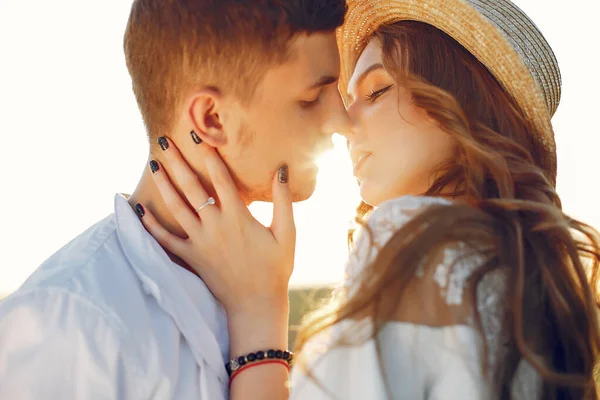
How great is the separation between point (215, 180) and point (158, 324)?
64 centimetres

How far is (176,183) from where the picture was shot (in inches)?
108

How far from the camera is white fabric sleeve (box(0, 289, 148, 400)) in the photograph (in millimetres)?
2193

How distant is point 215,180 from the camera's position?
2.71 meters

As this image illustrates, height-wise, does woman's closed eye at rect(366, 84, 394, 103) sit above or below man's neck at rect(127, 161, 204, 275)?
above

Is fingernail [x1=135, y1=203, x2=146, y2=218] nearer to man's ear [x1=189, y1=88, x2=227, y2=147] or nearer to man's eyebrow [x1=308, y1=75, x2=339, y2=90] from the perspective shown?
man's ear [x1=189, y1=88, x2=227, y2=147]

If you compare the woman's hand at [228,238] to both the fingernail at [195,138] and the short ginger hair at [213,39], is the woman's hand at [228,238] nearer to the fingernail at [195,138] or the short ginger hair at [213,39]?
the fingernail at [195,138]

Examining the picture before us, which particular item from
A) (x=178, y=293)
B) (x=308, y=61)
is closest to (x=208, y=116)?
(x=308, y=61)

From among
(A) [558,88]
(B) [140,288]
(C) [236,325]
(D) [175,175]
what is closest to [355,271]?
(C) [236,325]

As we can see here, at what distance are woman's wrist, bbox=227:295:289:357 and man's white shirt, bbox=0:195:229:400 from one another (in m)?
0.08

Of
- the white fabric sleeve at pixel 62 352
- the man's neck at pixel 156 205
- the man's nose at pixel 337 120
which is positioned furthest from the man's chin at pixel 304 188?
the white fabric sleeve at pixel 62 352

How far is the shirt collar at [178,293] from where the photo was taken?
7.75 feet

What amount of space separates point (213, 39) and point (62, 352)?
1.27m

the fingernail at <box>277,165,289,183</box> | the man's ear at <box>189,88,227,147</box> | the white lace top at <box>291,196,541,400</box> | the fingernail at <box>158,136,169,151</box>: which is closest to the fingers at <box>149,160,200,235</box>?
the fingernail at <box>158,136,169,151</box>

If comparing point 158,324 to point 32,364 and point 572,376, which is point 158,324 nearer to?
point 32,364
